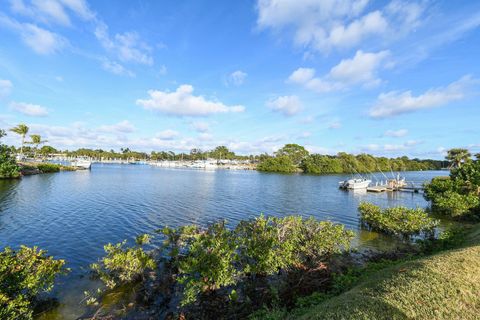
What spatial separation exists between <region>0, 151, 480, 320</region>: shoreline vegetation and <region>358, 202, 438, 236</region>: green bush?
14.4 feet

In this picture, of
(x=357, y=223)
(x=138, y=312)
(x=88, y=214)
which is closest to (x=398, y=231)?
(x=357, y=223)

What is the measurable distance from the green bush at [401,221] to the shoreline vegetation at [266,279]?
14.4ft

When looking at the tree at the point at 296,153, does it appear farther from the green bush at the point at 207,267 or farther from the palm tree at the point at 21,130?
the green bush at the point at 207,267

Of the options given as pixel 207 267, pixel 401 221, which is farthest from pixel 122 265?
pixel 401 221

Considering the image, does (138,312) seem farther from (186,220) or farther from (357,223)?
(357,223)

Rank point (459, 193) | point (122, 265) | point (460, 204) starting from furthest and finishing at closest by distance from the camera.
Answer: point (459, 193) → point (460, 204) → point (122, 265)

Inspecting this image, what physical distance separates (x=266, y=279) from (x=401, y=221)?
1495 cm

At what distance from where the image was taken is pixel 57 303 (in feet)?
36.3

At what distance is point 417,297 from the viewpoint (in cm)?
610

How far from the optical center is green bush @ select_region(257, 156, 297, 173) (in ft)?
407

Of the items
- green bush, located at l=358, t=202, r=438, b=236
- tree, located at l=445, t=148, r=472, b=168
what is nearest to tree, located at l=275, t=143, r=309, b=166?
tree, located at l=445, t=148, r=472, b=168

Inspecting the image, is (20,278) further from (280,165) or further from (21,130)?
(280,165)

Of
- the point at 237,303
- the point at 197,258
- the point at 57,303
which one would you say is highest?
the point at 197,258

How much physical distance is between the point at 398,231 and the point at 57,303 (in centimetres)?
2318
